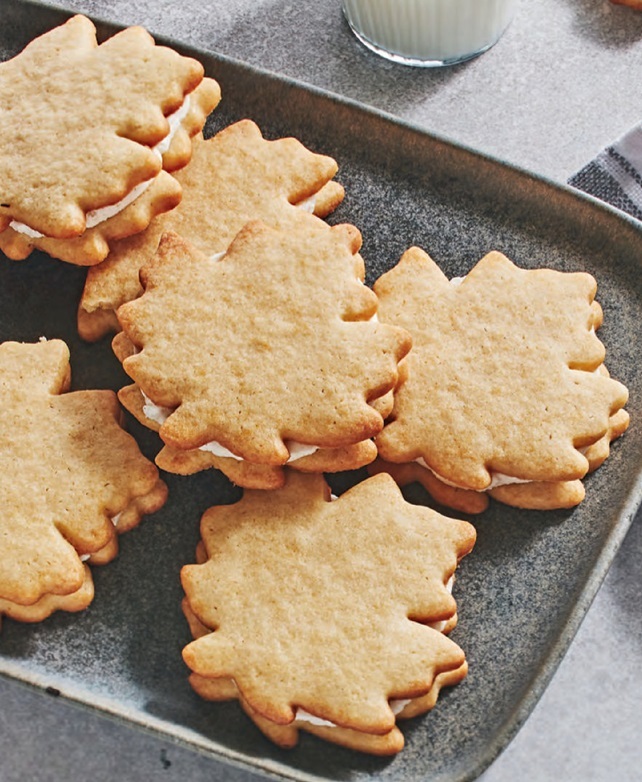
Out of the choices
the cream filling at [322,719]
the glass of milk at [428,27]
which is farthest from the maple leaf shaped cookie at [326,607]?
the glass of milk at [428,27]

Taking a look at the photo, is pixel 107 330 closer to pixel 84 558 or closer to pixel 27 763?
pixel 84 558

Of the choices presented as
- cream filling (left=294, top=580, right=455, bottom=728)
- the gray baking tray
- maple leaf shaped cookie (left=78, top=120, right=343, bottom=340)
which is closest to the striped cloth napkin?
the gray baking tray

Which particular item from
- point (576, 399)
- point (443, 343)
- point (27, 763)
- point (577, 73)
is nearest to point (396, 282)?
point (443, 343)

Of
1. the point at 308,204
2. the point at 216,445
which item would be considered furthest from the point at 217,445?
the point at 308,204

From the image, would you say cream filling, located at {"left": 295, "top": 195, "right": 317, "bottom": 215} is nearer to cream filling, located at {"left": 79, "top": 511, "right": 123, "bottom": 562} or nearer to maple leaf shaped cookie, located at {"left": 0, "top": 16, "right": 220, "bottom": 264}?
maple leaf shaped cookie, located at {"left": 0, "top": 16, "right": 220, "bottom": 264}

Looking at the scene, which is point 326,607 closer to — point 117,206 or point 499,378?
point 499,378
